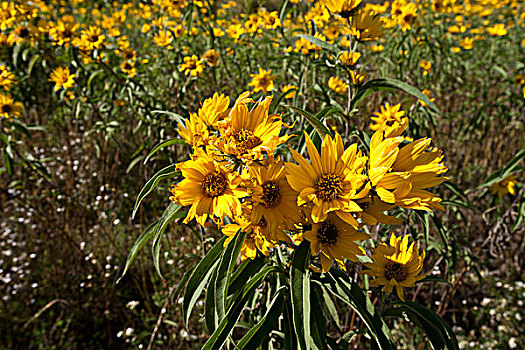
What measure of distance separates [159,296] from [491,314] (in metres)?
2.05

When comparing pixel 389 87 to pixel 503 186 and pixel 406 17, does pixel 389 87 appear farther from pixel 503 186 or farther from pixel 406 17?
pixel 406 17

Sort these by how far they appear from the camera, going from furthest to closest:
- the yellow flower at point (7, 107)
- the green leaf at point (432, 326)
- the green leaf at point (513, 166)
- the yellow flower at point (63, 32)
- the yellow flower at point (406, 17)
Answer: the yellow flower at point (406, 17) → the yellow flower at point (63, 32) → the yellow flower at point (7, 107) → the green leaf at point (513, 166) → the green leaf at point (432, 326)

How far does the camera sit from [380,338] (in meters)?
0.81

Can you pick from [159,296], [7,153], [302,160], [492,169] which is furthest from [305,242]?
[492,169]

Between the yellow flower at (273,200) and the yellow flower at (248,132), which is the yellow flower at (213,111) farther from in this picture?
the yellow flower at (273,200)

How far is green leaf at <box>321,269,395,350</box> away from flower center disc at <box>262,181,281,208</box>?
27cm

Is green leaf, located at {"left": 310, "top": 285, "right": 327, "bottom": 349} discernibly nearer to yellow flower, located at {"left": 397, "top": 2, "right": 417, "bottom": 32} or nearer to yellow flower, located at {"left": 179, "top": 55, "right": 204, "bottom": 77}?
yellow flower, located at {"left": 179, "top": 55, "right": 204, "bottom": 77}

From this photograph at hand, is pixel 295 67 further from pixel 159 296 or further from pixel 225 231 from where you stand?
pixel 225 231

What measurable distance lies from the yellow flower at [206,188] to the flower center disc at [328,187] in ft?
0.46

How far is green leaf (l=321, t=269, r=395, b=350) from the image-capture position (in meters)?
0.80

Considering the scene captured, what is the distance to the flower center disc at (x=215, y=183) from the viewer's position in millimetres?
727

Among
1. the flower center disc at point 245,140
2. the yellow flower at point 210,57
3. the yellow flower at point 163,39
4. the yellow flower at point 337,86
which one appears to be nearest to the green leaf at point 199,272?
the flower center disc at point 245,140

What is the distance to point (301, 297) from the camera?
727mm

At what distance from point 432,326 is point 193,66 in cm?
199
